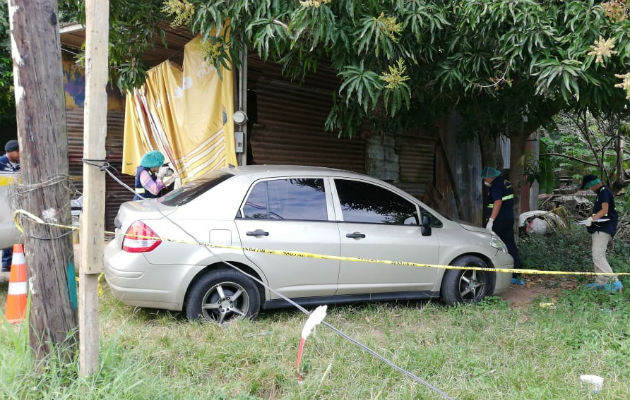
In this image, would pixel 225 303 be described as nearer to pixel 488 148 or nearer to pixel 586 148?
pixel 488 148

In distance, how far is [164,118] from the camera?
7547 mm

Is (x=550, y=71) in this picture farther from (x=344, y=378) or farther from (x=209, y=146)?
(x=209, y=146)

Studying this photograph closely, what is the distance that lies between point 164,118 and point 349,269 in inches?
162

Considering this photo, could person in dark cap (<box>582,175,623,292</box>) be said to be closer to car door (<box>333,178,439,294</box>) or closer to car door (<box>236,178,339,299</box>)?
car door (<box>333,178,439,294</box>)

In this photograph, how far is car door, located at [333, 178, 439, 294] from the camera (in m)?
5.04

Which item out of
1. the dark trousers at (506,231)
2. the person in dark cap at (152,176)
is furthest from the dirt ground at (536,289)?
the person in dark cap at (152,176)

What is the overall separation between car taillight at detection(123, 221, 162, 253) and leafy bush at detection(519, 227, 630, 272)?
600 centimetres

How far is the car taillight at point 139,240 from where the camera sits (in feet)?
14.2

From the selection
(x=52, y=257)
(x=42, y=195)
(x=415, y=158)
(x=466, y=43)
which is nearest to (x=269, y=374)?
(x=52, y=257)

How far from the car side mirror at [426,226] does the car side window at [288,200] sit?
107cm

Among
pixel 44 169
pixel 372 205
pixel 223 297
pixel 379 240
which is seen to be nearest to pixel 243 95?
pixel 372 205

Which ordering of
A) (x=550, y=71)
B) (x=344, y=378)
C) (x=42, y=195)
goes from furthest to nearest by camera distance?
(x=550, y=71)
(x=344, y=378)
(x=42, y=195)

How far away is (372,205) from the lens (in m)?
5.29

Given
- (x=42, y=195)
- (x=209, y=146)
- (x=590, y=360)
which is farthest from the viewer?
(x=209, y=146)
